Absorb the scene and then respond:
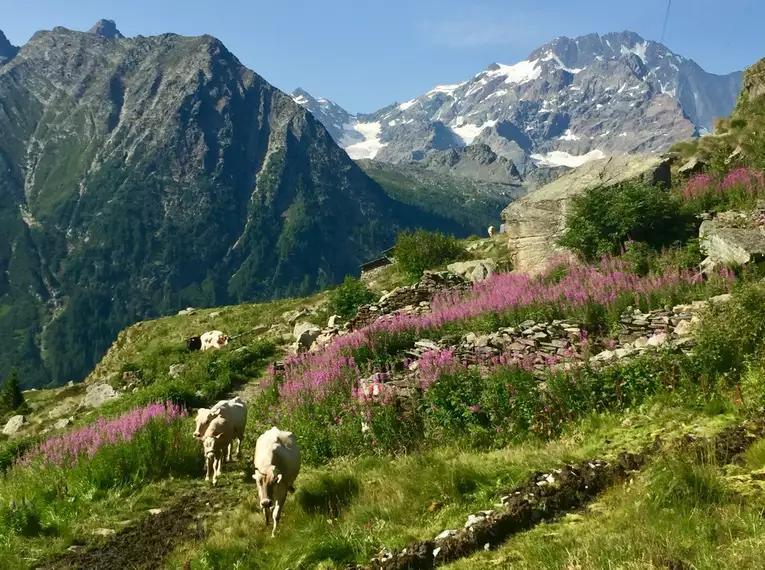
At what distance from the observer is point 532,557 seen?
5309 mm

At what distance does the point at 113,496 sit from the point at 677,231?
17411 mm

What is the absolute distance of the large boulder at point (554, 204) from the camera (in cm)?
2095

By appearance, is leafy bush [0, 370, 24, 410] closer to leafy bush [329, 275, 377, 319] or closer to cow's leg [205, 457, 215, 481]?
leafy bush [329, 275, 377, 319]

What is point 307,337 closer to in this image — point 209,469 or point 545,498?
point 209,469

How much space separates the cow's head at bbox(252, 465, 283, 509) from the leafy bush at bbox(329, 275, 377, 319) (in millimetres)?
17054

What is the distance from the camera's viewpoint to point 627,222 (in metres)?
17.3

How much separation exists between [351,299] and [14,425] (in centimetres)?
2144

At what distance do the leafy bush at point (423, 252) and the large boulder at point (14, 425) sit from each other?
77.7 feet

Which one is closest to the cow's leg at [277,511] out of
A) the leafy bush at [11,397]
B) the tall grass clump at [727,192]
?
the tall grass clump at [727,192]

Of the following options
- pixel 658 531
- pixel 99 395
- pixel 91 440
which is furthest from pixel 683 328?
Result: pixel 99 395

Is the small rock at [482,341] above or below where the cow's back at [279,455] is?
above

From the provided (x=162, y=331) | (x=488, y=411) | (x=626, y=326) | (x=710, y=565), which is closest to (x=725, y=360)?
(x=626, y=326)

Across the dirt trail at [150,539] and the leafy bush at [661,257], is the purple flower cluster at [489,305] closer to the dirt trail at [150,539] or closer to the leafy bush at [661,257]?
the leafy bush at [661,257]

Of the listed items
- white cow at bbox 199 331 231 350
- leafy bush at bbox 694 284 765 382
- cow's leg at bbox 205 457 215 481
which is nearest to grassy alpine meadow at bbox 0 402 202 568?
cow's leg at bbox 205 457 215 481
